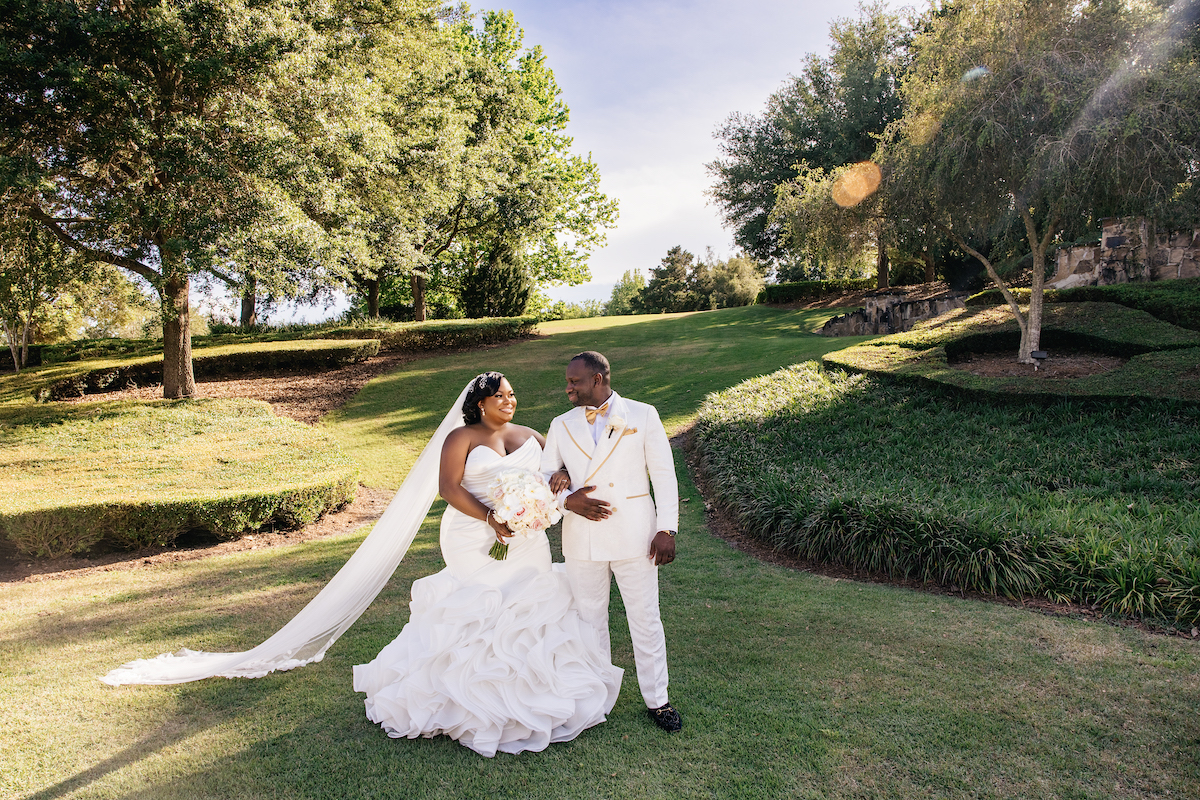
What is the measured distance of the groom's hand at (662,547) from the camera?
12.0 ft

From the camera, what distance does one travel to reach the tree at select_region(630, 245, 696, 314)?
46219 mm

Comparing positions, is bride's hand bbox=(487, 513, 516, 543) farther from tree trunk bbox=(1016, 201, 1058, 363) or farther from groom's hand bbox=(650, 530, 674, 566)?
tree trunk bbox=(1016, 201, 1058, 363)

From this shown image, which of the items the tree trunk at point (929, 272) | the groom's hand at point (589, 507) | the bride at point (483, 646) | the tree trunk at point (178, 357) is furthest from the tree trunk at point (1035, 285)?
the tree trunk at point (929, 272)

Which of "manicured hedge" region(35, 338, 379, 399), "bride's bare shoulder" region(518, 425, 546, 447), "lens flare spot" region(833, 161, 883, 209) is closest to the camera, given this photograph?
"bride's bare shoulder" region(518, 425, 546, 447)

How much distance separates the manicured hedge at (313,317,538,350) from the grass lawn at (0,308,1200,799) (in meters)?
15.8

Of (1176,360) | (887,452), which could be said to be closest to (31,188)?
(887,452)

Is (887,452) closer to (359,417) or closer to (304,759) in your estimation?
(304,759)

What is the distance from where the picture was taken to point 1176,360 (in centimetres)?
1002

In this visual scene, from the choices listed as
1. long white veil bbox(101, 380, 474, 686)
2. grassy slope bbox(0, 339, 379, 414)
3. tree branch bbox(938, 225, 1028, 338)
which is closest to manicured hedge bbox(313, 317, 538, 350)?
grassy slope bbox(0, 339, 379, 414)

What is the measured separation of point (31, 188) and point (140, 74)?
314cm

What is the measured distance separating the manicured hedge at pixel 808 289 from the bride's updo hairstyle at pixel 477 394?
29279 mm

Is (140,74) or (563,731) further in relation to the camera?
(140,74)

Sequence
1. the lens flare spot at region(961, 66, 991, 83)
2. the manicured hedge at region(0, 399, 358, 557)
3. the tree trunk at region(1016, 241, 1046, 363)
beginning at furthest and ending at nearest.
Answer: the tree trunk at region(1016, 241, 1046, 363) → the lens flare spot at region(961, 66, 991, 83) → the manicured hedge at region(0, 399, 358, 557)

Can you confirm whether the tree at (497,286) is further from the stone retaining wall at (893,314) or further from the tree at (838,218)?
the tree at (838,218)
